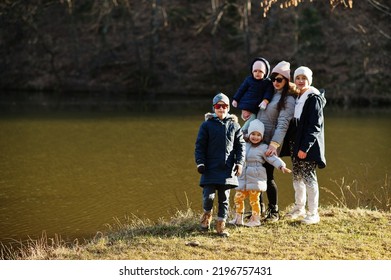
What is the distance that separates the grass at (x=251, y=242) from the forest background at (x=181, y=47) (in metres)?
17.4

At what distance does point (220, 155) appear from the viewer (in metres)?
6.37

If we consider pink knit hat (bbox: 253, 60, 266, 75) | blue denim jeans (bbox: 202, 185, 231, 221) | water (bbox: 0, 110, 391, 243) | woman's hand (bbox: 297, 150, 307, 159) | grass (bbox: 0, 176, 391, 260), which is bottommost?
water (bbox: 0, 110, 391, 243)

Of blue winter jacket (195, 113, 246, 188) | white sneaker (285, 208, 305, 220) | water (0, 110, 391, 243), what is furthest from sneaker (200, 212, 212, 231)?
water (0, 110, 391, 243)

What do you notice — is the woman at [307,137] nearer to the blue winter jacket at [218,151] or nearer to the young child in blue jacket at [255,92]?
the young child in blue jacket at [255,92]

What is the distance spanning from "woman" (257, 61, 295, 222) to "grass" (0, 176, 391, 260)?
0.40 m

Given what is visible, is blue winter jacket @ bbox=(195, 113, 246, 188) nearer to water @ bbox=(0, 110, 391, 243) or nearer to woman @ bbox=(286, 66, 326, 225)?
woman @ bbox=(286, 66, 326, 225)

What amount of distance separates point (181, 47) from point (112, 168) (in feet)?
64.4

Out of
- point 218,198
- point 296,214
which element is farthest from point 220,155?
point 296,214

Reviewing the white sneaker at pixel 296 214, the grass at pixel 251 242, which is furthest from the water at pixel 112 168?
the white sneaker at pixel 296 214

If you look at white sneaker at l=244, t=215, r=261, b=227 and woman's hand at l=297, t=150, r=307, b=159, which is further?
white sneaker at l=244, t=215, r=261, b=227

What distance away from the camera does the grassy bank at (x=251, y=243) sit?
5.71 metres

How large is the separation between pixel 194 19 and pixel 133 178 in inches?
876

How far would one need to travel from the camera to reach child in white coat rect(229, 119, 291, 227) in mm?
6691
